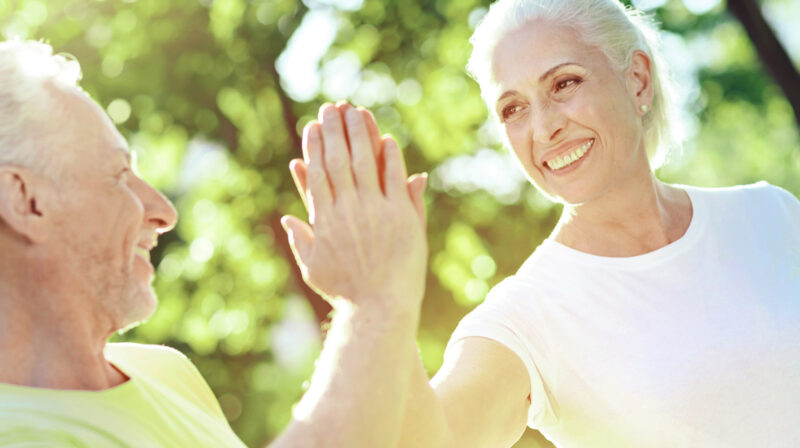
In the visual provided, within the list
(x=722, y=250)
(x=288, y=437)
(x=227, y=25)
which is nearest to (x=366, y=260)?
(x=288, y=437)

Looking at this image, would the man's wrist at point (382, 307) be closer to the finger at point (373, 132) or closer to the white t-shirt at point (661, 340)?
the finger at point (373, 132)

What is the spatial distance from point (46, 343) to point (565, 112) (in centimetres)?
161

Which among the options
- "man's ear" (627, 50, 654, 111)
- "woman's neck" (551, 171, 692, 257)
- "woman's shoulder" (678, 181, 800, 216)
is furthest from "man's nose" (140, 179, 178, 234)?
"woman's shoulder" (678, 181, 800, 216)

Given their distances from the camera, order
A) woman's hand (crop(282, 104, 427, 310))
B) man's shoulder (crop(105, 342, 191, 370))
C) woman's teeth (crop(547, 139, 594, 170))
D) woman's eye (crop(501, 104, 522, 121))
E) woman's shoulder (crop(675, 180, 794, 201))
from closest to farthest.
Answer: woman's hand (crop(282, 104, 427, 310))
man's shoulder (crop(105, 342, 191, 370))
woman's teeth (crop(547, 139, 594, 170))
woman's eye (crop(501, 104, 522, 121))
woman's shoulder (crop(675, 180, 794, 201))

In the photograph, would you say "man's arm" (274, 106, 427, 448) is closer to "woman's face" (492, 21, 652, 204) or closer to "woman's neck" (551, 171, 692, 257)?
"woman's face" (492, 21, 652, 204)

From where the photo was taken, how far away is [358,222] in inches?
67.4

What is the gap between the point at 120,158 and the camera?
2039mm

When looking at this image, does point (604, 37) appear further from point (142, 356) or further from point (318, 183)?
→ point (142, 356)

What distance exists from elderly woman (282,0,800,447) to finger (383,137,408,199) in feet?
2.11

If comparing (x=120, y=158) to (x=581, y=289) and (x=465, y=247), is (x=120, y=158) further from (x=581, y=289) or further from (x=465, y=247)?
(x=465, y=247)

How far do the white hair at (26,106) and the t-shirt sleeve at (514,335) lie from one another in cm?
119

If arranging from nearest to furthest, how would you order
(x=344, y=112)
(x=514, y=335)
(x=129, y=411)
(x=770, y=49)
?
(x=344, y=112) → (x=129, y=411) → (x=514, y=335) → (x=770, y=49)

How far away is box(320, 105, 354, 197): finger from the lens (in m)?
1.73

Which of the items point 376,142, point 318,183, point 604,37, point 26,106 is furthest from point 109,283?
point 604,37
